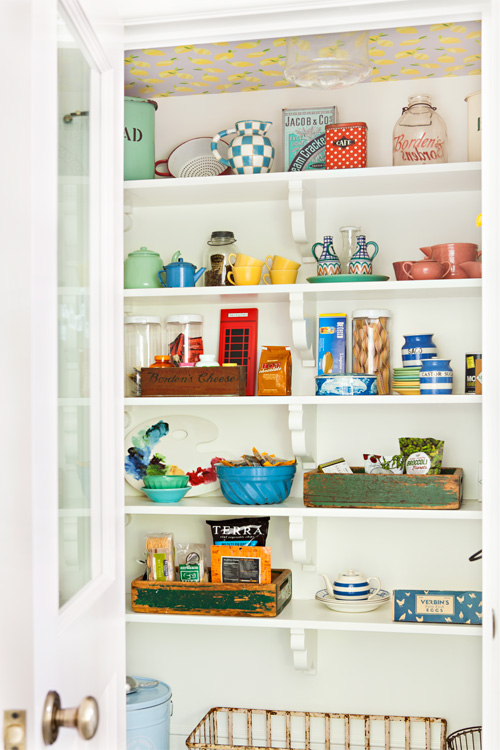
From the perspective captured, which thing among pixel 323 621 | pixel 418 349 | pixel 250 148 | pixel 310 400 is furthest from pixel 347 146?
pixel 323 621

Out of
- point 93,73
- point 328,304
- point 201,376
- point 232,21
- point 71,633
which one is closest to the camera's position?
point 71,633

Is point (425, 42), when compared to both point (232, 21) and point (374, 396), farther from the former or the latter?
point (374, 396)

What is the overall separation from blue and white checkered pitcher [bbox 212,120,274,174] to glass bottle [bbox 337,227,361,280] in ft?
0.99

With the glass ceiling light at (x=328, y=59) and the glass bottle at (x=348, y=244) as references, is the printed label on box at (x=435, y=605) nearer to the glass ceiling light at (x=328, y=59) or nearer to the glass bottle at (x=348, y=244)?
the glass bottle at (x=348, y=244)

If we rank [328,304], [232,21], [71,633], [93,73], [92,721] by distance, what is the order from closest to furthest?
[92,721] < [71,633] < [93,73] < [232,21] < [328,304]

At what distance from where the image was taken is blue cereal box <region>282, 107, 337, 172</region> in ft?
7.52

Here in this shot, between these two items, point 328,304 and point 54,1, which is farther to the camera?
point 328,304

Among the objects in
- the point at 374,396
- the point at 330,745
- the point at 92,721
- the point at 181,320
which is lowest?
the point at 330,745

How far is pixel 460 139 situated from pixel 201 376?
108cm

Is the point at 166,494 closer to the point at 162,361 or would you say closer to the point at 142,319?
the point at 162,361

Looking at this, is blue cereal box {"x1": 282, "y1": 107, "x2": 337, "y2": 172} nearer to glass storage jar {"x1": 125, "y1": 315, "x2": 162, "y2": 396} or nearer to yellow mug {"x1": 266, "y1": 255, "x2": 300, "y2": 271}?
yellow mug {"x1": 266, "y1": 255, "x2": 300, "y2": 271}

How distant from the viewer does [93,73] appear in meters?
1.17

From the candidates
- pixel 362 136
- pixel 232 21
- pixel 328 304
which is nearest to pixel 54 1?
pixel 232 21

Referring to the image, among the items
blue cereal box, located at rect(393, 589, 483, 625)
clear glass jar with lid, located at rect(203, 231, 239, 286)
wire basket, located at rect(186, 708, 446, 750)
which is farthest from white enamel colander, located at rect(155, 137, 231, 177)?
wire basket, located at rect(186, 708, 446, 750)
